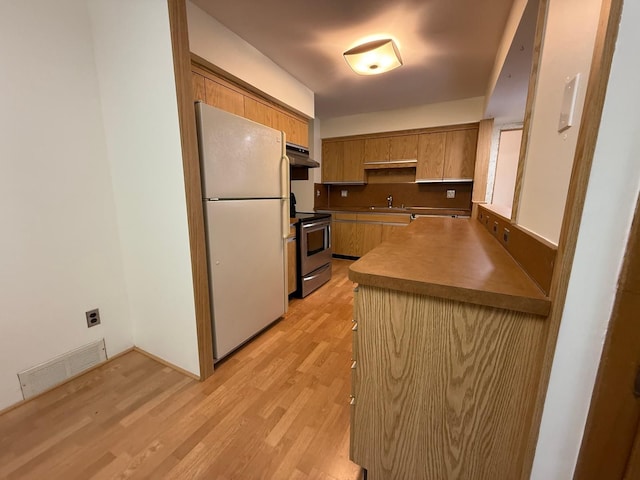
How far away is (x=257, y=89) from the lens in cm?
238

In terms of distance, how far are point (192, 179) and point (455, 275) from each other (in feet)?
4.37

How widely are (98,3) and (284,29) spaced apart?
3.86 feet

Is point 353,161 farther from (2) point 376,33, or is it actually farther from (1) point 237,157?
(1) point 237,157

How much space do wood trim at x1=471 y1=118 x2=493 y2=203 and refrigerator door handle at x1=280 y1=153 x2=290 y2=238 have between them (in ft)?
9.08

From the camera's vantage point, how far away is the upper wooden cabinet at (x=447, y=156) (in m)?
3.55

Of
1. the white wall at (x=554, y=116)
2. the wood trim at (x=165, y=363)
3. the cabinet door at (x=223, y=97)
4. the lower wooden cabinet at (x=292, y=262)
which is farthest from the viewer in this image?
the lower wooden cabinet at (x=292, y=262)

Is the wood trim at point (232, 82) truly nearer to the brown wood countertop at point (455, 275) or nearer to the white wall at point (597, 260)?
the brown wood countertop at point (455, 275)

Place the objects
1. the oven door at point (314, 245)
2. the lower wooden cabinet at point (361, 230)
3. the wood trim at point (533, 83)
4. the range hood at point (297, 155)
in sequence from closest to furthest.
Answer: the wood trim at point (533, 83) < the oven door at point (314, 245) < the range hood at point (297, 155) < the lower wooden cabinet at point (361, 230)

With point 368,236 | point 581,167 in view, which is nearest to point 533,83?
point 581,167

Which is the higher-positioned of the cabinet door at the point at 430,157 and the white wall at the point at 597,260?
the cabinet door at the point at 430,157

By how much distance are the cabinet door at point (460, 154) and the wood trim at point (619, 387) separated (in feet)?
11.7

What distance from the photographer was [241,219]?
1727mm

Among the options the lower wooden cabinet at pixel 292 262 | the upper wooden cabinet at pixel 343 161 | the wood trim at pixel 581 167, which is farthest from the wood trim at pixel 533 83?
the upper wooden cabinet at pixel 343 161

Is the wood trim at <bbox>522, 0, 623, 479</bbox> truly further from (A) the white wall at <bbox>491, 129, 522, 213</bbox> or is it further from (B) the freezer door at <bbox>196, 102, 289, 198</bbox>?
(A) the white wall at <bbox>491, 129, 522, 213</bbox>
